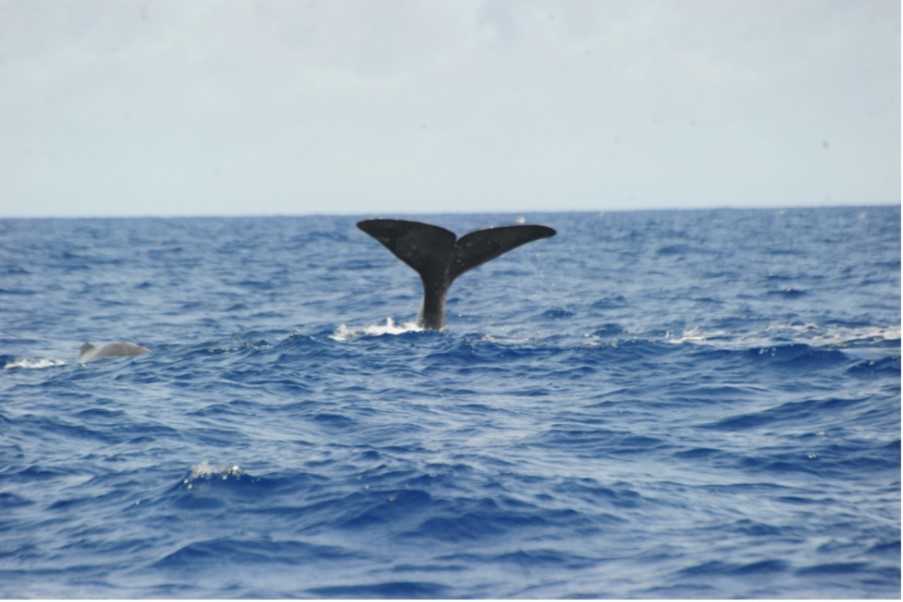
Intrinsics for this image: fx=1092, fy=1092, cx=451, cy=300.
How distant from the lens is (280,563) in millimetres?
7734

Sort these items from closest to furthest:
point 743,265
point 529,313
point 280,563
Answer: point 280,563, point 529,313, point 743,265

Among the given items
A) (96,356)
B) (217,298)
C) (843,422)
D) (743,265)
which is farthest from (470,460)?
(743,265)

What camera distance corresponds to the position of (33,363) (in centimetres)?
1695

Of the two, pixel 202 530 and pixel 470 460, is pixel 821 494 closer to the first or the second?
pixel 470 460

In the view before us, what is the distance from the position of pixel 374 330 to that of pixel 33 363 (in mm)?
5766

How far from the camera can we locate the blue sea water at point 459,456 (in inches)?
300

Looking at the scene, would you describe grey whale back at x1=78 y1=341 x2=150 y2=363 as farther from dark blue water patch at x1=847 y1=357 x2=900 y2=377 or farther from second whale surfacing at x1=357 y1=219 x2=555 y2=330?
dark blue water patch at x1=847 y1=357 x2=900 y2=377

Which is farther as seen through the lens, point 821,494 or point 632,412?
point 632,412

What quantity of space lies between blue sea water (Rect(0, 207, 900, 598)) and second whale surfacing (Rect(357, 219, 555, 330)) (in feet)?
4.18

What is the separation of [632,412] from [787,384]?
273 cm

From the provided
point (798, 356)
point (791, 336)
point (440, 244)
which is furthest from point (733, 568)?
point (791, 336)

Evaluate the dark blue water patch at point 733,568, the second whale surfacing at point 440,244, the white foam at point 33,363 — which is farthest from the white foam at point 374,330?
the dark blue water patch at point 733,568

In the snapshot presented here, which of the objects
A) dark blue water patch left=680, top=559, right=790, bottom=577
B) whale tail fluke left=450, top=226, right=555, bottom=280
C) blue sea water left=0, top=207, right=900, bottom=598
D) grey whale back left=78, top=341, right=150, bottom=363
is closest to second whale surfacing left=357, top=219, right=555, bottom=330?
whale tail fluke left=450, top=226, right=555, bottom=280

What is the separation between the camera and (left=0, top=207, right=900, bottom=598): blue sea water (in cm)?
762
